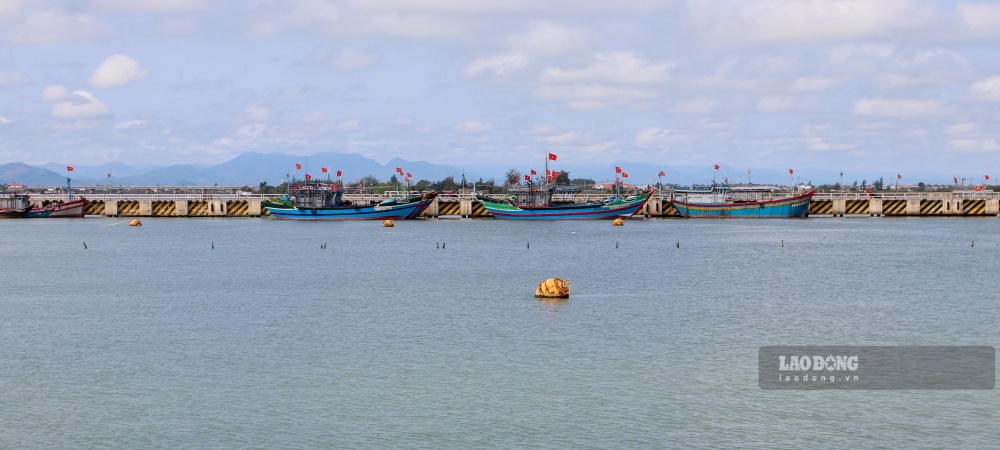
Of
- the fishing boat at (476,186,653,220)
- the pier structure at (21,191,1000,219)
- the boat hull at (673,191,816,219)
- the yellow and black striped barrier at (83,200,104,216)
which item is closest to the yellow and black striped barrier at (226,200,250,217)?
the pier structure at (21,191,1000,219)

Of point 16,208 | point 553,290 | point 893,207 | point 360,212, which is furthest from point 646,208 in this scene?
point 553,290

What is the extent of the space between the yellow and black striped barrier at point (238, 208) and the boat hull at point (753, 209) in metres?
60.3

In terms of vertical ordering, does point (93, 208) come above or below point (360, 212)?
above

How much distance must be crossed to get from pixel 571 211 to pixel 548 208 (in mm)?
2864

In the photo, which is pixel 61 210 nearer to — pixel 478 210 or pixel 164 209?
pixel 164 209

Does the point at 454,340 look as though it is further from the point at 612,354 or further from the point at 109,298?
the point at 109,298

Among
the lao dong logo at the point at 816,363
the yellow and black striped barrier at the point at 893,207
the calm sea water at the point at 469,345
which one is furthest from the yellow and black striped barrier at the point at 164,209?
the lao dong logo at the point at 816,363

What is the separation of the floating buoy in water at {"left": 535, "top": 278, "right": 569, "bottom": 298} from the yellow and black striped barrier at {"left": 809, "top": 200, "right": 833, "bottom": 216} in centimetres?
9975

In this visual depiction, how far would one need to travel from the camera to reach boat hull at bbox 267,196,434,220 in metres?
128

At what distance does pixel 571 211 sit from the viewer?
4966 inches

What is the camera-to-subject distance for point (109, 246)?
85250mm

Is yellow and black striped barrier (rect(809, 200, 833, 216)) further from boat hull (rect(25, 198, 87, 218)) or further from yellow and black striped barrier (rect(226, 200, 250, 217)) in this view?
boat hull (rect(25, 198, 87, 218))

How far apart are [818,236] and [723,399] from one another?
7223cm

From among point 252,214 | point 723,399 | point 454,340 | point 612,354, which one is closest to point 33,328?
point 454,340
